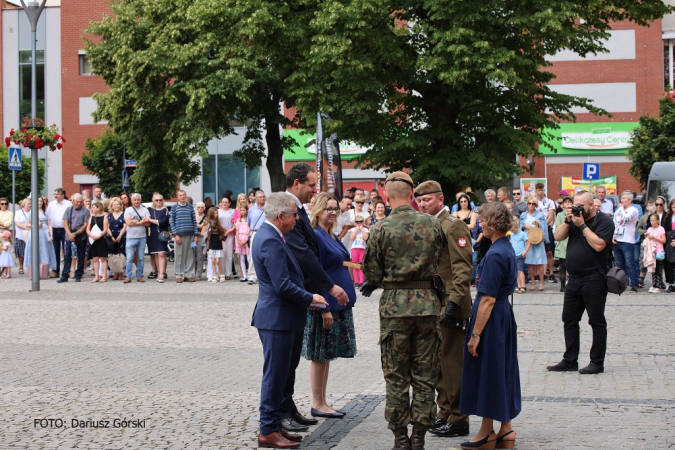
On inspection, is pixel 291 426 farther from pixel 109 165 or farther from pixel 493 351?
pixel 109 165

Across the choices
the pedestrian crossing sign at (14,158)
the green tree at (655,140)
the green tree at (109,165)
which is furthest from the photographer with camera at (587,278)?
the green tree at (109,165)

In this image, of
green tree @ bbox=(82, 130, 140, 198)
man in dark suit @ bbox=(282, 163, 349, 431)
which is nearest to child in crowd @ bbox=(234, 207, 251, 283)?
man in dark suit @ bbox=(282, 163, 349, 431)

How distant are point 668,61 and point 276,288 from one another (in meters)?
46.6

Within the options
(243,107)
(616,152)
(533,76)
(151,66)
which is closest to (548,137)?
(533,76)

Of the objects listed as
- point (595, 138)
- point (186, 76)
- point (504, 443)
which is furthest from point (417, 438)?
point (595, 138)

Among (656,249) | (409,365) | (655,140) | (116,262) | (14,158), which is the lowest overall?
(409,365)

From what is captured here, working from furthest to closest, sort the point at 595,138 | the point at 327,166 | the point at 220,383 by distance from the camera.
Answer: the point at 595,138 → the point at 327,166 → the point at 220,383

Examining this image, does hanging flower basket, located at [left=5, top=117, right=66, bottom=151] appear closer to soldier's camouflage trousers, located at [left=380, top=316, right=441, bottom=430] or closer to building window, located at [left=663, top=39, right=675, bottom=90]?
soldier's camouflage trousers, located at [left=380, top=316, right=441, bottom=430]

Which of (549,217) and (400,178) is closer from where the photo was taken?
(400,178)

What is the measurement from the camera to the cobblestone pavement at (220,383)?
21.2ft

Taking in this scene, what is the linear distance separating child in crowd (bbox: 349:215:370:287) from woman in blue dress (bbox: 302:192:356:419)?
1124 cm

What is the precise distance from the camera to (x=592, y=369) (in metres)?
8.95

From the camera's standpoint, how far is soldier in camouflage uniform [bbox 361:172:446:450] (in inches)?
235

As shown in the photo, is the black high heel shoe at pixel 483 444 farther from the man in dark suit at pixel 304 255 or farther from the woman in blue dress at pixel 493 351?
the man in dark suit at pixel 304 255
